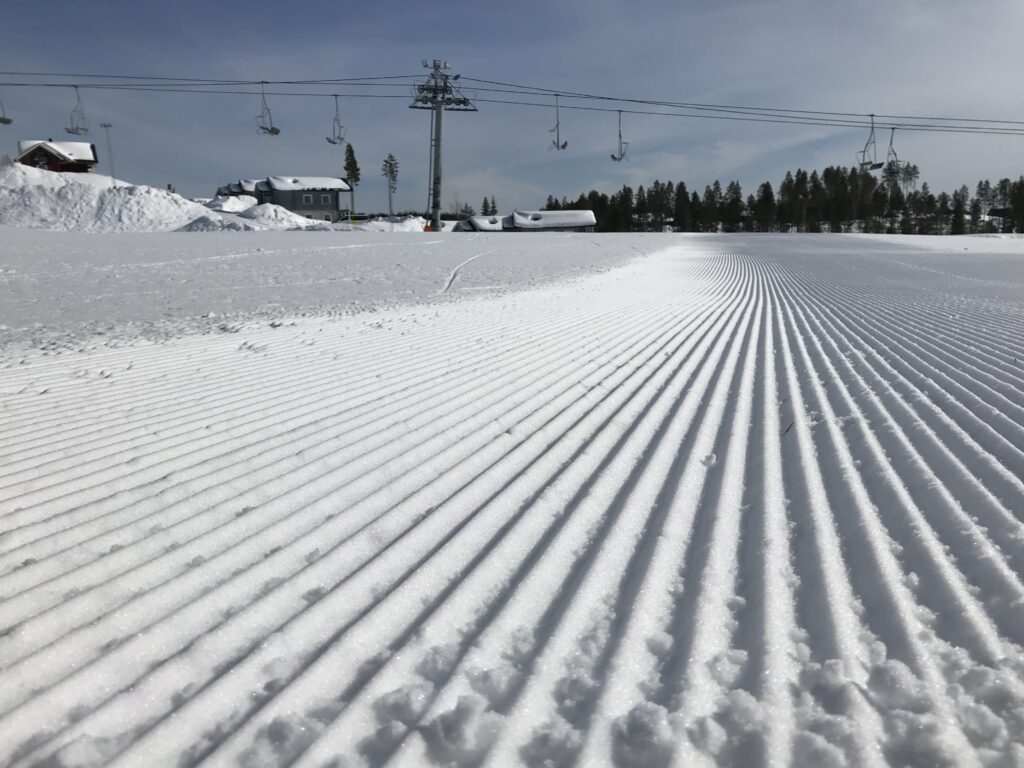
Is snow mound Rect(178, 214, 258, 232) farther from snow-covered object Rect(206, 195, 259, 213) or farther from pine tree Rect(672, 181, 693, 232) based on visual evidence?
pine tree Rect(672, 181, 693, 232)

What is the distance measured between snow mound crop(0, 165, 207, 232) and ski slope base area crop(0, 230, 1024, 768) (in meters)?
30.8

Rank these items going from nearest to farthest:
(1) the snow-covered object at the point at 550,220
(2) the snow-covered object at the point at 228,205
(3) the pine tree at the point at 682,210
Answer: (2) the snow-covered object at the point at 228,205 < (1) the snow-covered object at the point at 550,220 < (3) the pine tree at the point at 682,210

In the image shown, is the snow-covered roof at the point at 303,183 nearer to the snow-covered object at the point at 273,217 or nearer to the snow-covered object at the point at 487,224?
the snow-covered object at the point at 487,224

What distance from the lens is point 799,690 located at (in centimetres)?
173

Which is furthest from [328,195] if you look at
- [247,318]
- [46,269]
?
[247,318]

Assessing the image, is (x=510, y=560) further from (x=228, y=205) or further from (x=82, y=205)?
(x=228, y=205)

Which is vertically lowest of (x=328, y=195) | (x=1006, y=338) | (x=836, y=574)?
(x=836, y=574)

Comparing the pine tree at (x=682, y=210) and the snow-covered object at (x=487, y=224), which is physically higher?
the pine tree at (x=682, y=210)

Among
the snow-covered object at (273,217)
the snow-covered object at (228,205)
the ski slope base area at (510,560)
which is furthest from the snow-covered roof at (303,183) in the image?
the ski slope base area at (510,560)

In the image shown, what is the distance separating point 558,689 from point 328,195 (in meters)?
74.0

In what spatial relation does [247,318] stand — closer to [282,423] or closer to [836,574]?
[282,423]

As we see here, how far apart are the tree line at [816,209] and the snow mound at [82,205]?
63.3 metres

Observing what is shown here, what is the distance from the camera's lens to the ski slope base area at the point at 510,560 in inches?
64.3

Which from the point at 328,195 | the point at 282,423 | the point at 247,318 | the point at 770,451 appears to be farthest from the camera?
the point at 328,195
